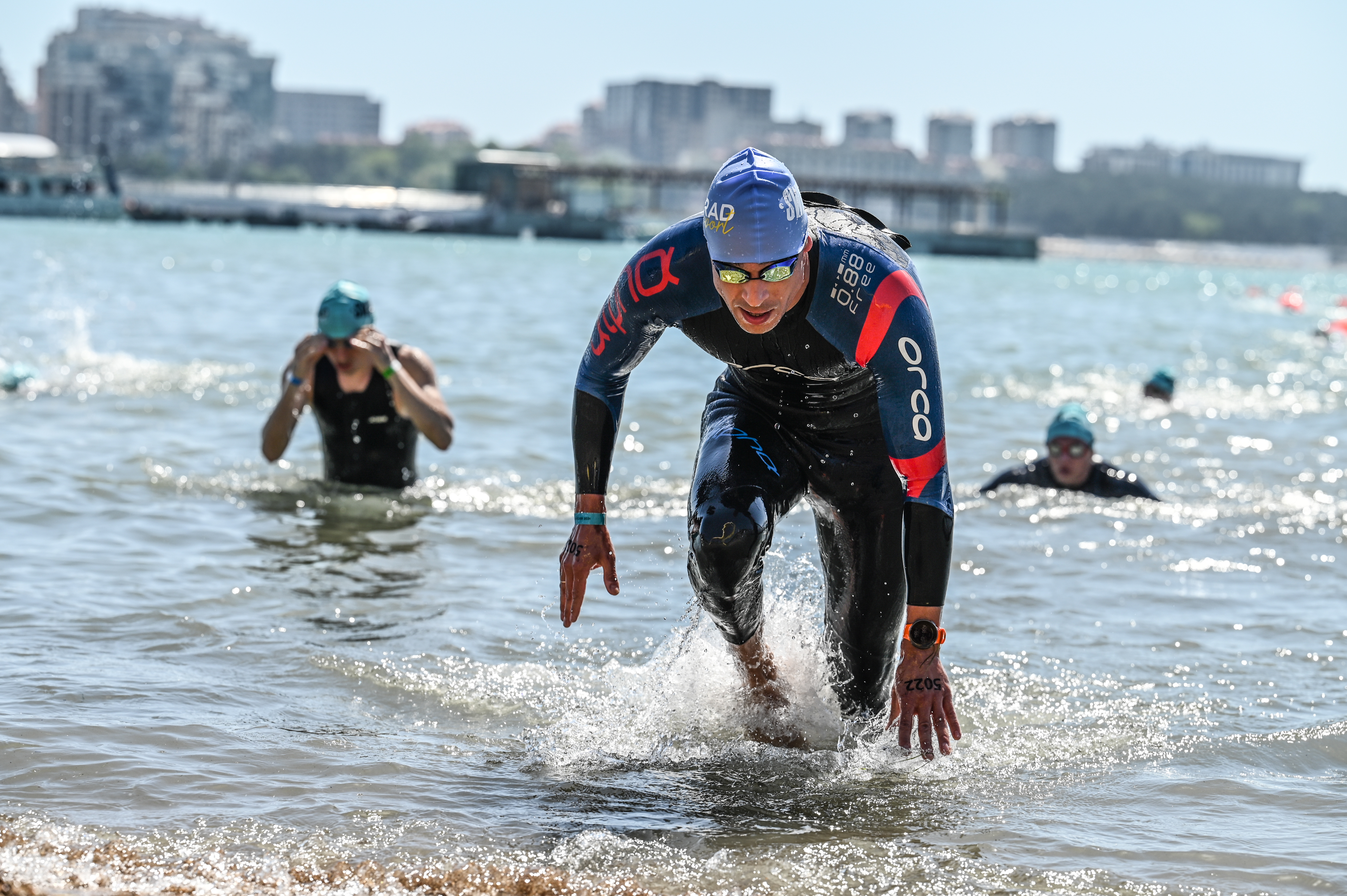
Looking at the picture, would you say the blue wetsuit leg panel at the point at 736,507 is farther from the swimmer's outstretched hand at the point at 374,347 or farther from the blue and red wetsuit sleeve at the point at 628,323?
the swimmer's outstretched hand at the point at 374,347

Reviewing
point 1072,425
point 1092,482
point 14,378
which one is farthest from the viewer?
point 14,378

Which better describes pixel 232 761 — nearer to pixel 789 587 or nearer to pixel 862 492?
pixel 862 492

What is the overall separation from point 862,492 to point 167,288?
100 ft

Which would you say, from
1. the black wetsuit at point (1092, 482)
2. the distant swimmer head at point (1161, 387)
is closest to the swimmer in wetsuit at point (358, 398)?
the black wetsuit at point (1092, 482)

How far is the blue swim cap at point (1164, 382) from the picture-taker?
1684 cm

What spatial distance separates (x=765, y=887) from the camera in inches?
161

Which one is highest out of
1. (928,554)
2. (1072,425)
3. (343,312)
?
(343,312)

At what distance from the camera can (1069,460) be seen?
1041 centimetres

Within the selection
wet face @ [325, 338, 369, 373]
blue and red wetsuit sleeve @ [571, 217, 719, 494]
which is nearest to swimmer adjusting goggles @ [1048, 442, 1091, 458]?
wet face @ [325, 338, 369, 373]

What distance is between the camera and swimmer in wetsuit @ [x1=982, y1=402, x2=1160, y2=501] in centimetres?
1023

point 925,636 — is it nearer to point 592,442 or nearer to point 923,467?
point 923,467

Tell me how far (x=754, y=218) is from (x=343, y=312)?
4741 mm

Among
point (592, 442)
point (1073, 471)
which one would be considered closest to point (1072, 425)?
point (1073, 471)

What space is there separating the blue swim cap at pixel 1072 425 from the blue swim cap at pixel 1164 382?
7030mm
